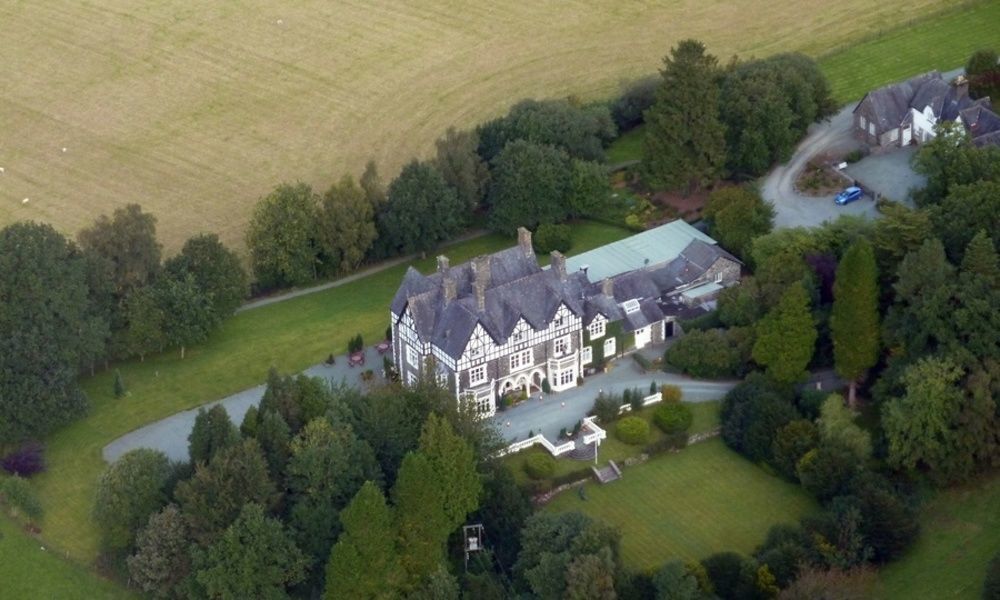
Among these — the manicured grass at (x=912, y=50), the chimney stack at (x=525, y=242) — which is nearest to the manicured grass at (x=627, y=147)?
the manicured grass at (x=912, y=50)

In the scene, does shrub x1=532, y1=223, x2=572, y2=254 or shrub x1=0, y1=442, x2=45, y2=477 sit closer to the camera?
shrub x1=0, y1=442, x2=45, y2=477

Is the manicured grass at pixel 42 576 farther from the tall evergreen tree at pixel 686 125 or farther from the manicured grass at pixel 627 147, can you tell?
the manicured grass at pixel 627 147

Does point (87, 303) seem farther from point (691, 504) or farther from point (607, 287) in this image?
point (691, 504)

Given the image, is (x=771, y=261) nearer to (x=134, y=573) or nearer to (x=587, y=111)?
(x=587, y=111)

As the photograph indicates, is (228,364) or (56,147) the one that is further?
(56,147)

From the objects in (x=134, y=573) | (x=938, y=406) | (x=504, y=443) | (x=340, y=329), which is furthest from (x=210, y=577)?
(x=938, y=406)

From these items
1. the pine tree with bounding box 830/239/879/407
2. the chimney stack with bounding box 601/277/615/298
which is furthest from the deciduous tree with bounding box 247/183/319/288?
the pine tree with bounding box 830/239/879/407

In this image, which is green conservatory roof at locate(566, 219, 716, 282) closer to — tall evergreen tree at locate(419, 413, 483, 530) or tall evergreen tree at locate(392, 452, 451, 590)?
tall evergreen tree at locate(419, 413, 483, 530)
